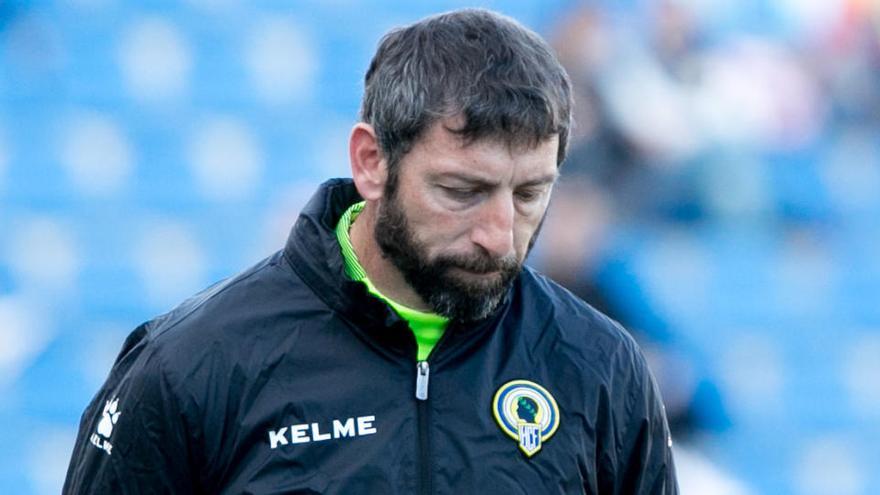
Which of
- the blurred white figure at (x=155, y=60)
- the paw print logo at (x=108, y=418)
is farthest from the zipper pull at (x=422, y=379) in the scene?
the blurred white figure at (x=155, y=60)

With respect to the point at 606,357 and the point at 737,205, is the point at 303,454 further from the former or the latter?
the point at 737,205

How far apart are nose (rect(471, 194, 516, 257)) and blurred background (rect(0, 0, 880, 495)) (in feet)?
9.37

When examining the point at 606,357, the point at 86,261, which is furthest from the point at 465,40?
the point at 86,261

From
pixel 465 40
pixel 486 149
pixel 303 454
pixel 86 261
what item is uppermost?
pixel 465 40

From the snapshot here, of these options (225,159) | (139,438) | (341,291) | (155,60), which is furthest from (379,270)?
(155,60)

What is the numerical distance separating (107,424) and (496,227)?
0.56 meters

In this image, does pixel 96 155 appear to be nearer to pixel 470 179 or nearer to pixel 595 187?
pixel 595 187

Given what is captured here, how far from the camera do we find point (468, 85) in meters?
1.89

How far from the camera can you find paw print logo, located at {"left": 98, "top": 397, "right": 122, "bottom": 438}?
1.93 m

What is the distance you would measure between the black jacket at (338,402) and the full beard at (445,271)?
5 cm

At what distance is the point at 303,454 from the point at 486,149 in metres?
0.44

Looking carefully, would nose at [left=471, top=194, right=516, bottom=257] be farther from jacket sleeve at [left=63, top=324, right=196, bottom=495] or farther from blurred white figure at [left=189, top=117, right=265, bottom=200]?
blurred white figure at [left=189, top=117, right=265, bottom=200]

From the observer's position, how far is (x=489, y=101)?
6.16 feet

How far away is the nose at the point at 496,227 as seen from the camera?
1869 mm
